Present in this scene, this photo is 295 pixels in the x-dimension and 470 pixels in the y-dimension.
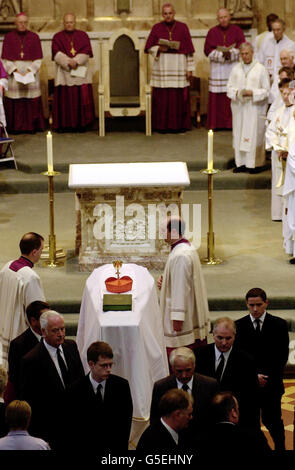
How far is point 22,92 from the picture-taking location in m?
15.9

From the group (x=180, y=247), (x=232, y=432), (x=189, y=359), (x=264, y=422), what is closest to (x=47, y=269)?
(x=180, y=247)

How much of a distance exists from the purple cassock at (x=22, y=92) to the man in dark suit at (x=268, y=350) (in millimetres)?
8812

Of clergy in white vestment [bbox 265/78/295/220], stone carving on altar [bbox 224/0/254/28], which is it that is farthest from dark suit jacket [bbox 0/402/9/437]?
stone carving on altar [bbox 224/0/254/28]

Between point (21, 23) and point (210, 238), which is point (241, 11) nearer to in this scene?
point (21, 23)

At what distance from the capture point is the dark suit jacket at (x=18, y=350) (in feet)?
24.3

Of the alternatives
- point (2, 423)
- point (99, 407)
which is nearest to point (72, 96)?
point (99, 407)

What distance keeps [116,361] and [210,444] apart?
89.9 inches

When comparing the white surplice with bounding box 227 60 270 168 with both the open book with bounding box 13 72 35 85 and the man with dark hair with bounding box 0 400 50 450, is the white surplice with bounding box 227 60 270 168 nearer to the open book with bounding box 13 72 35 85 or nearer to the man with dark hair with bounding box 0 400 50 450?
the open book with bounding box 13 72 35 85

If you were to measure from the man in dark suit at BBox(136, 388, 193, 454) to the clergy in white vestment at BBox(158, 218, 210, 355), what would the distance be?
8.60 ft

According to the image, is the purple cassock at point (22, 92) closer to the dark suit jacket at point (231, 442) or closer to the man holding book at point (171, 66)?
the man holding book at point (171, 66)

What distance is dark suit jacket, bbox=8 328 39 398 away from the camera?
7398 mm

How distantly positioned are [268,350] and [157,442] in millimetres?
2123

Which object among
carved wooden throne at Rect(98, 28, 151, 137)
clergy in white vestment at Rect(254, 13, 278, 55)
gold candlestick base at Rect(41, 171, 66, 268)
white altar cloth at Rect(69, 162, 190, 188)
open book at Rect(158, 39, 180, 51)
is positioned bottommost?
gold candlestick base at Rect(41, 171, 66, 268)
